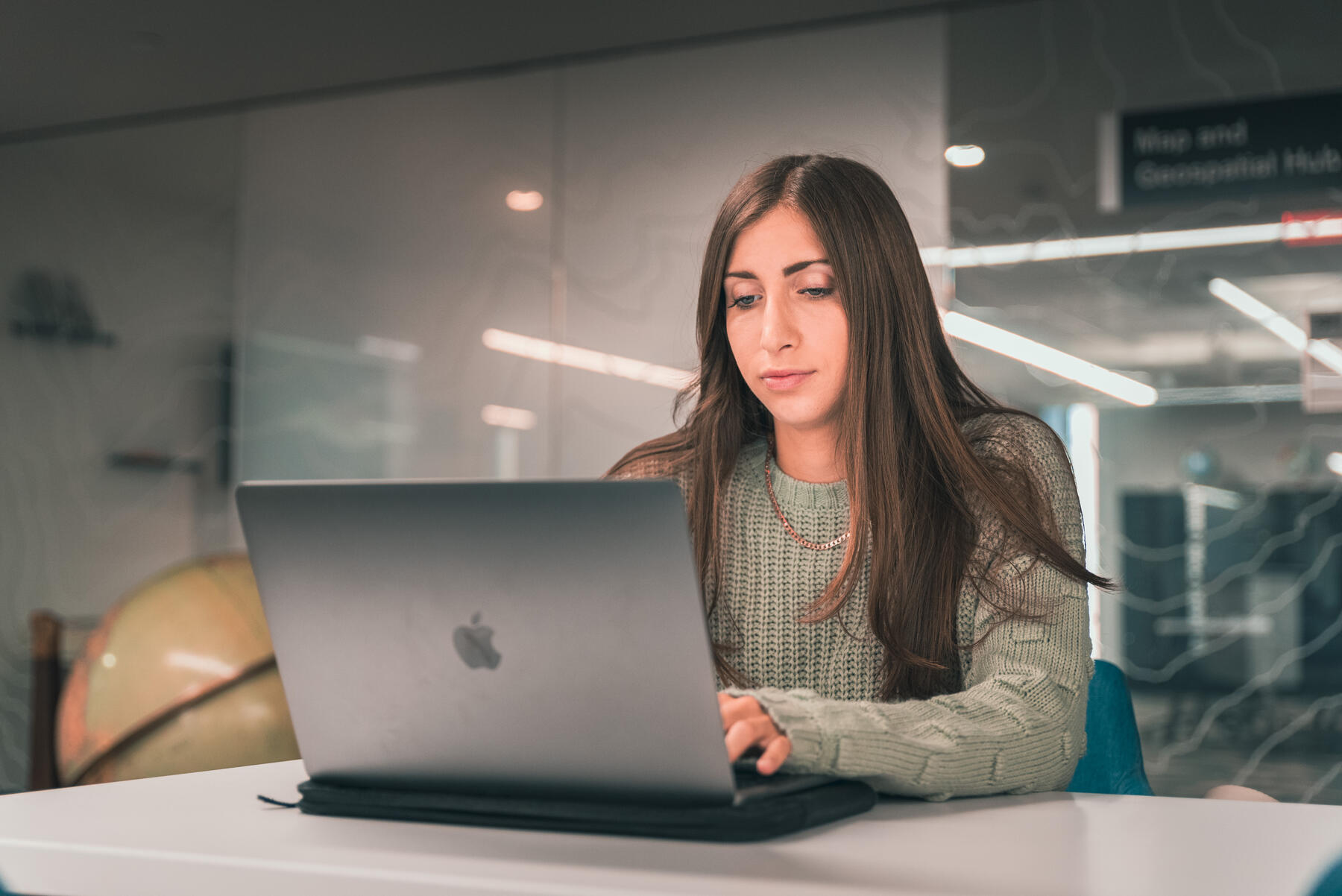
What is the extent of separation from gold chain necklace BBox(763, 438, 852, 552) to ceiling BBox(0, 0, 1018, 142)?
1.82 metres

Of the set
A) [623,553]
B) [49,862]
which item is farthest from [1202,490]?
[49,862]

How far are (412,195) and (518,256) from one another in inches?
14.9

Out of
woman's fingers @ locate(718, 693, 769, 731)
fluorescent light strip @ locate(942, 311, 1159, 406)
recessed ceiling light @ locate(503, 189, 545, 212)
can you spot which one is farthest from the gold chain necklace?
recessed ceiling light @ locate(503, 189, 545, 212)

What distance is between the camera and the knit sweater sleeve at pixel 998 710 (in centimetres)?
71

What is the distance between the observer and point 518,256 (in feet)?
10.5

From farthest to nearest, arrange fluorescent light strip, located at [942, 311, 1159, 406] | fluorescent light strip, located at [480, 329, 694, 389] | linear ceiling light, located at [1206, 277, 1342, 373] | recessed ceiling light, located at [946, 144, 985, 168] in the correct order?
fluorescent light strip, located at [480, 329, 694, 389], recessed ceiling light, located at [946, 144, 985, 168], fluorescent light strip, located at [942, 311, 1159, 406], linear ceiling light, located at [1206, 277, 1342, 373]

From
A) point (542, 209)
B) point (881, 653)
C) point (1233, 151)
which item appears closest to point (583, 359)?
point (542, 209)

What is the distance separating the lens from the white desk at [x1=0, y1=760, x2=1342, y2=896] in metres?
0.53

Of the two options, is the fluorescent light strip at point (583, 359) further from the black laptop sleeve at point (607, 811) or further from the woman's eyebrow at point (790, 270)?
→ the black laptop sleeve at point (607, 811)

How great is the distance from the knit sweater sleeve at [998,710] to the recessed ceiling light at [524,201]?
7.25ft

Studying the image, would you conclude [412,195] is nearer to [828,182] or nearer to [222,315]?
[222,315]

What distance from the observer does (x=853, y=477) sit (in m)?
1.21

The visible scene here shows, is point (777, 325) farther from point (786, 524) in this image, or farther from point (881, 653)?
point (881, 653)

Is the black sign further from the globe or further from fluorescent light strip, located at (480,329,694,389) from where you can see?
the globe
